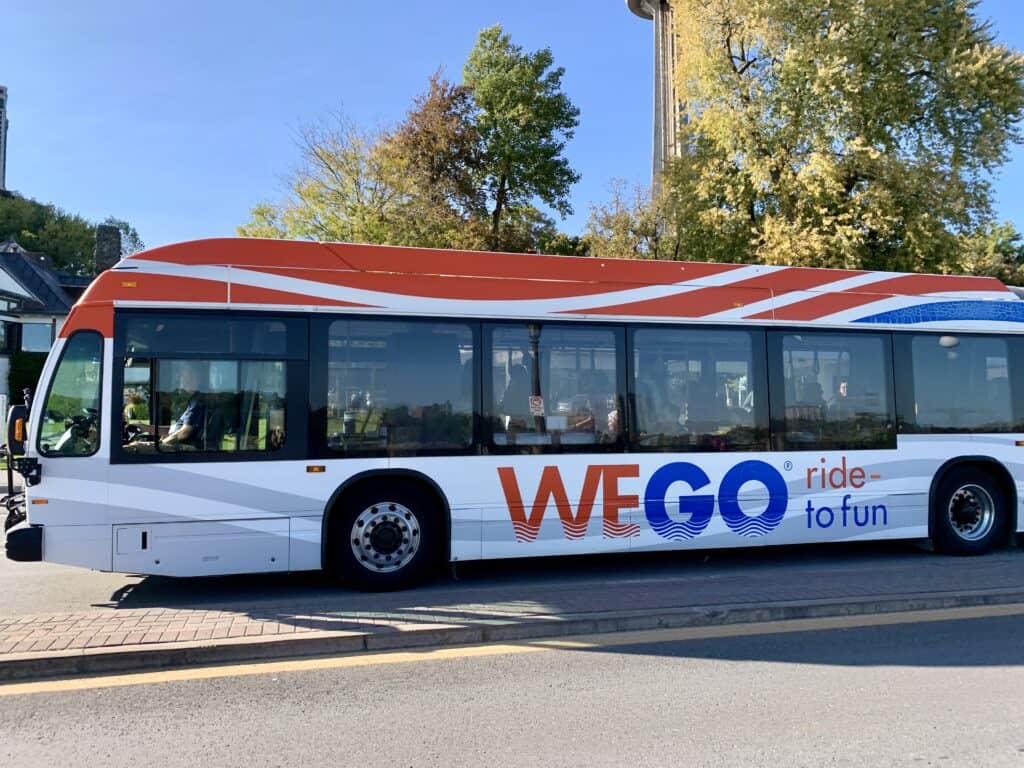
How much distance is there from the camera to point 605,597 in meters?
6.30

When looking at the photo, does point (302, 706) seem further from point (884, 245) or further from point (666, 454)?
point (884, 245)

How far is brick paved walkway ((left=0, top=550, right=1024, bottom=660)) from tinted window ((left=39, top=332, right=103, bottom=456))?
142 centimetres

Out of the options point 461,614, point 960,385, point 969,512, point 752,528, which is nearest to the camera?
point 461,614

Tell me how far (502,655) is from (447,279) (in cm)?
356

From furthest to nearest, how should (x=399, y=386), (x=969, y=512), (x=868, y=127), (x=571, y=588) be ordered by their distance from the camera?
1. (x=868, y=127)
2. (x=969, y=512)
3. (x=399, y=386)
4. (x=571, y=588)

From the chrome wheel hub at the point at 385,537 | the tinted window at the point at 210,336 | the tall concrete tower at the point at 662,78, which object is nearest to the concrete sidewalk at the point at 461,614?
the chrome wheel hub at the point at 385,537

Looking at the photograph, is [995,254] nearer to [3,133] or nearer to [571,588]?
[571,588]

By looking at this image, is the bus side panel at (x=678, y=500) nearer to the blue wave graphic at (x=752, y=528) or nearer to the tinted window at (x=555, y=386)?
the blue wave graphic at (x=752, y=528)

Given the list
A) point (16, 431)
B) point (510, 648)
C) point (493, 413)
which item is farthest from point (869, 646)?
point (16, 431)

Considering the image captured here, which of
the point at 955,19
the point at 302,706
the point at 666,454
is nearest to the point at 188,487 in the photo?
the point at 302,706

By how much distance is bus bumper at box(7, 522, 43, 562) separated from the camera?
19.7ft

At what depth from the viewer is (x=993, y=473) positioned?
879 centimetres

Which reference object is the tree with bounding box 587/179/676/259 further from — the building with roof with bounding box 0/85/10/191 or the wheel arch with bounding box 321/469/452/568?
the building with roof with bounding box 0/85/10/191

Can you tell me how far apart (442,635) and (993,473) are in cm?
713
